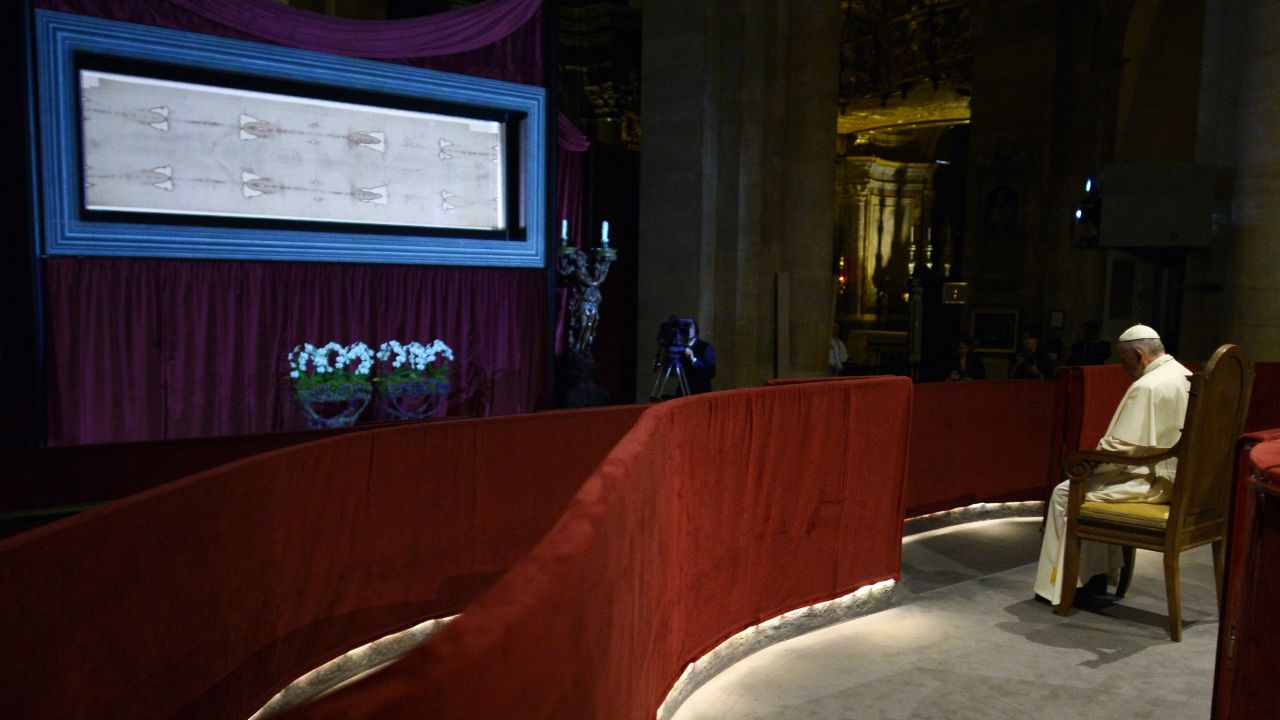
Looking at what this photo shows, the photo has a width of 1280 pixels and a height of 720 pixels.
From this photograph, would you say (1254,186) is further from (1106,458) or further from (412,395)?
(412,395)

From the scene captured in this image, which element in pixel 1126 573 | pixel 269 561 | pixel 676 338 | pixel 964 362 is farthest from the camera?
pixel 676 338

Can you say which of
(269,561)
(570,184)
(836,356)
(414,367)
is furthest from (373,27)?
(836,356)

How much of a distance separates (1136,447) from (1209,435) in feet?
1.28

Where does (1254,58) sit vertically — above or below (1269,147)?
above

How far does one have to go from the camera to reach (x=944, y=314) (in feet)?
73.6

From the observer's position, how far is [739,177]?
12.6 m

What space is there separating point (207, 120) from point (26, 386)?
102 inches

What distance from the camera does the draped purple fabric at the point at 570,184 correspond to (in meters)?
12.8

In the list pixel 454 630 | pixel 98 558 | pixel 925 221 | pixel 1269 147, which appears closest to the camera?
pixel 454 630

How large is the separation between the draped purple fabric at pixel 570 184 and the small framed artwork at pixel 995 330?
8.20 m

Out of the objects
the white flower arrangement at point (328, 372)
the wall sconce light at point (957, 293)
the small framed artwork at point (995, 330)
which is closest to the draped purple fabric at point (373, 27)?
the white flower arrangement at point (328, 372)

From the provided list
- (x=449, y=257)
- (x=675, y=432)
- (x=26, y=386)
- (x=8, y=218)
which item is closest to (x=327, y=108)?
(x=449, y=257)

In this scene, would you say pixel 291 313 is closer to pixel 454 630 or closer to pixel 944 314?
pixel 454 630

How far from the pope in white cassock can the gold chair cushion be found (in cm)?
10
